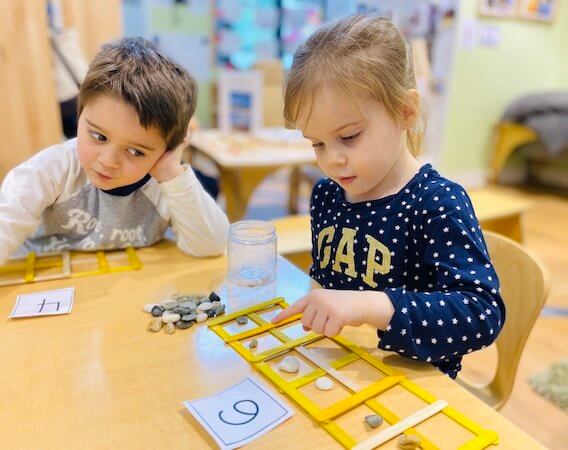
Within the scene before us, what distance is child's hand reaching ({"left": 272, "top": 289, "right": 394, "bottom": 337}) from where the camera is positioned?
58cm

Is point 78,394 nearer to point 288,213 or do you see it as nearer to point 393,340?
point 393,340

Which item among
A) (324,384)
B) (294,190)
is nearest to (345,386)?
(324,384)

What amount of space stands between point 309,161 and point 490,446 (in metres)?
1.92

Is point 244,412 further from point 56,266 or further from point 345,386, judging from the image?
point 56,266

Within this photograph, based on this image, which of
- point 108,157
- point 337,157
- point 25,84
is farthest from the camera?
point 25,84

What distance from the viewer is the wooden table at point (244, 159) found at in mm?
2216

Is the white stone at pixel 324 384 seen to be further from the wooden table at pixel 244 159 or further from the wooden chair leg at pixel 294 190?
the wooden chair leg at pixel 294 190

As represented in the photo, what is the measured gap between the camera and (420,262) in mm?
729

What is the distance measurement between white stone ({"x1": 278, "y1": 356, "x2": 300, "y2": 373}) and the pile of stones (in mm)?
157

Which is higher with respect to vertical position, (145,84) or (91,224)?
(145,84)

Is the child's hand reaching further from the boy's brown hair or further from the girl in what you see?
the boy's brown hair

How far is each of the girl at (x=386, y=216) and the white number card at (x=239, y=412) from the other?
112 mm

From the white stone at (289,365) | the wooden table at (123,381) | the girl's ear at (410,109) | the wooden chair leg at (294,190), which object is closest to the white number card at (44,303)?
the wooden table at (123,381)

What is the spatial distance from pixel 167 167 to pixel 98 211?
170 mm
